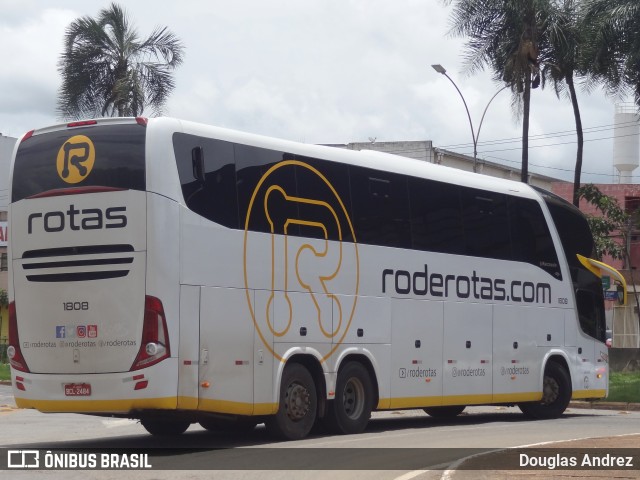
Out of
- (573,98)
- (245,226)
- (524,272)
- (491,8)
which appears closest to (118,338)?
(245,226)

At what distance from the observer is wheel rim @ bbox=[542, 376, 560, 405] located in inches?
876

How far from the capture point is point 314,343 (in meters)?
16.7

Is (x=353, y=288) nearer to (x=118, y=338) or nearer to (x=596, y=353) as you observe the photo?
(x=118, y=338)

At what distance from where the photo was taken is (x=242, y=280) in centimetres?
1541

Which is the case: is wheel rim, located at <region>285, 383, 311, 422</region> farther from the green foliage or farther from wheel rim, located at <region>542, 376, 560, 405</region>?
the green foliage

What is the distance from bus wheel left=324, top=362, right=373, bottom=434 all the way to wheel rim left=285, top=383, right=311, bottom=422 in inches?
26.0

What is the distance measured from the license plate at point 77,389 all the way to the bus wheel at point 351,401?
4041 millimetres

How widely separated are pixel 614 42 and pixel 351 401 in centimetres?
2046

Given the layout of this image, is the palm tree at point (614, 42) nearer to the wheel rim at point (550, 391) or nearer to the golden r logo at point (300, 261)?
the wheel rim at point (550, 391)

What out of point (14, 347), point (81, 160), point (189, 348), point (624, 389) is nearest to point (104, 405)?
point (189, 348)

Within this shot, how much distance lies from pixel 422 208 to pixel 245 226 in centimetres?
445

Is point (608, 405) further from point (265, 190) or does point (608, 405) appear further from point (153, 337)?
point (153, 337)

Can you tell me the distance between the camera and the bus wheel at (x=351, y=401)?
55.8 ft

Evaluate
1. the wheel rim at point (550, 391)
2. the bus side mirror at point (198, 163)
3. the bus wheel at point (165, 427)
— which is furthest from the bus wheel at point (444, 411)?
the bus side mirror at point (198, 163)
